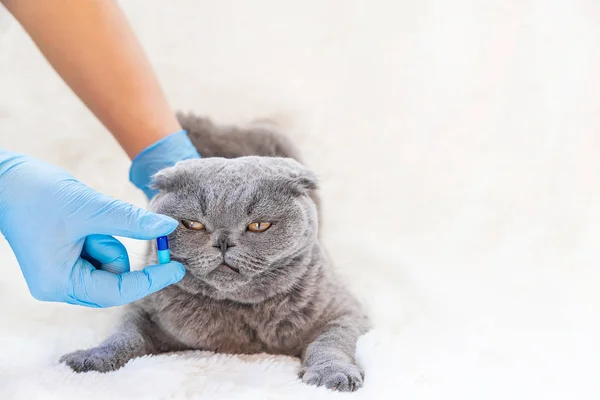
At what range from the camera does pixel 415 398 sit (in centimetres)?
94

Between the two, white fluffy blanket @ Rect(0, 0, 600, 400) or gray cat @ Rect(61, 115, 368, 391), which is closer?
gray cat @ Rect(61, 115, 368, 391)

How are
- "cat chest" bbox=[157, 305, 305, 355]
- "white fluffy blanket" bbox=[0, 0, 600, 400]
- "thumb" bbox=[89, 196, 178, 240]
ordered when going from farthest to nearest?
"white fluffy blanket" bbox=[0, 0, 600, 400] → "cat chest" bbox=[157, 305, 305, 355] → "thumb" bbox=[89, 196, 178, 240]

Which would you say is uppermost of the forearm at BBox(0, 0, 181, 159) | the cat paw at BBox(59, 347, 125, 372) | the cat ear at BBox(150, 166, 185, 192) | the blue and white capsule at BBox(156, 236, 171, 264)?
the forearm at BBox(0, 0, 181, 159)

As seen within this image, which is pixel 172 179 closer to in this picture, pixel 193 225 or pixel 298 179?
pixel 193 225

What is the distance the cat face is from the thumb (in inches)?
2.3

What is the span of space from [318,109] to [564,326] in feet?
2.99

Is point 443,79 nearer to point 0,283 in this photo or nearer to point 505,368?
point 505,368

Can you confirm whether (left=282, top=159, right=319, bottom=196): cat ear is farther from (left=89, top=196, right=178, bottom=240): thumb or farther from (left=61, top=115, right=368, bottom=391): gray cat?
(left=89, top=196, right=178, bottom=240): thumb

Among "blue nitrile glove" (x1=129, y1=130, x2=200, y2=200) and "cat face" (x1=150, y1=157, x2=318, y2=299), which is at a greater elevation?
"blue nitrile glove" (x1=129, y1=130, x2=200, y2=200)

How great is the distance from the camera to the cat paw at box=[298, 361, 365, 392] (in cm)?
94

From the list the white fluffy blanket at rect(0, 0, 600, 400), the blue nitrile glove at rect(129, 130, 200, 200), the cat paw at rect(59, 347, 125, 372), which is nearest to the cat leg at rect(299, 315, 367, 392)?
the white fluffy blanket at rect(0, 0, 600, 400)

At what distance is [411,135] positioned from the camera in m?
1.72

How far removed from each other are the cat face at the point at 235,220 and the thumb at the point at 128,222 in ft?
0.19

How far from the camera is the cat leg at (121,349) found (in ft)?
3.25
